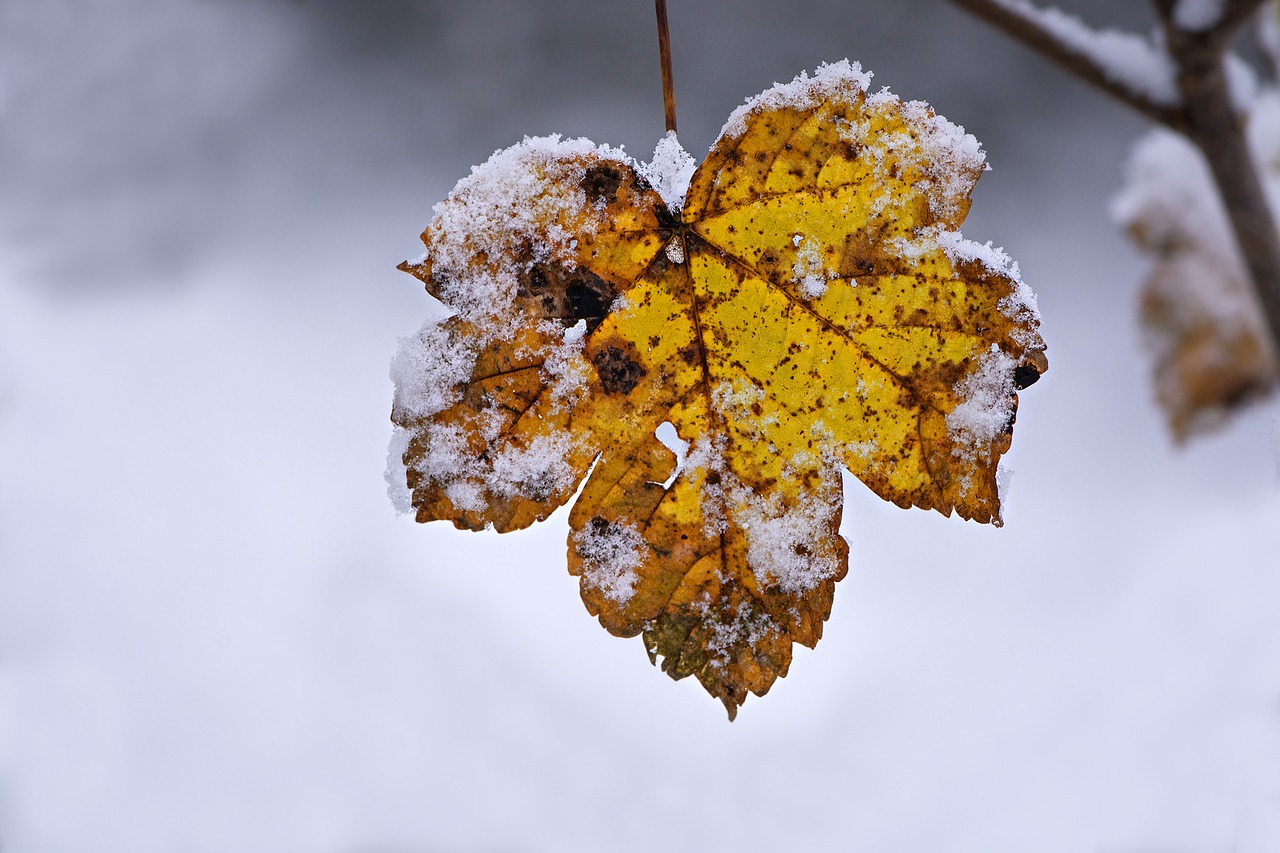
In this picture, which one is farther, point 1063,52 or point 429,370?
point 429,370

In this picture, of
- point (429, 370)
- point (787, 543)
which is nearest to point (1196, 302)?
point (787, 543)

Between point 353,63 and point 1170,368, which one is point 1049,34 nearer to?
point 1170,368

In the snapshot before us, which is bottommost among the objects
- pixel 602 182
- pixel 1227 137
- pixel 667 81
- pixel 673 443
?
pixel 1227 137

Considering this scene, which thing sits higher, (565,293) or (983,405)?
(565,293)

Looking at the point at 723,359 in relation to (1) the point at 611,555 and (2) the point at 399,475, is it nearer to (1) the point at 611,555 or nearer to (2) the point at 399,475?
(1) the point at 611,555

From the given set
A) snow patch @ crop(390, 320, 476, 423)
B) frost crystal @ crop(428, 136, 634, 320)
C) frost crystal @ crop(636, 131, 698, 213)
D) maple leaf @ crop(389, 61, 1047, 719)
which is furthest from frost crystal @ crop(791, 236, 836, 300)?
snow patch @ crop(390, 320, 476, 423)

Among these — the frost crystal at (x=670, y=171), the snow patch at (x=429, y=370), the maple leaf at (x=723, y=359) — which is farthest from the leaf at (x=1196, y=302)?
the snow patch at (x=429, y=370)
